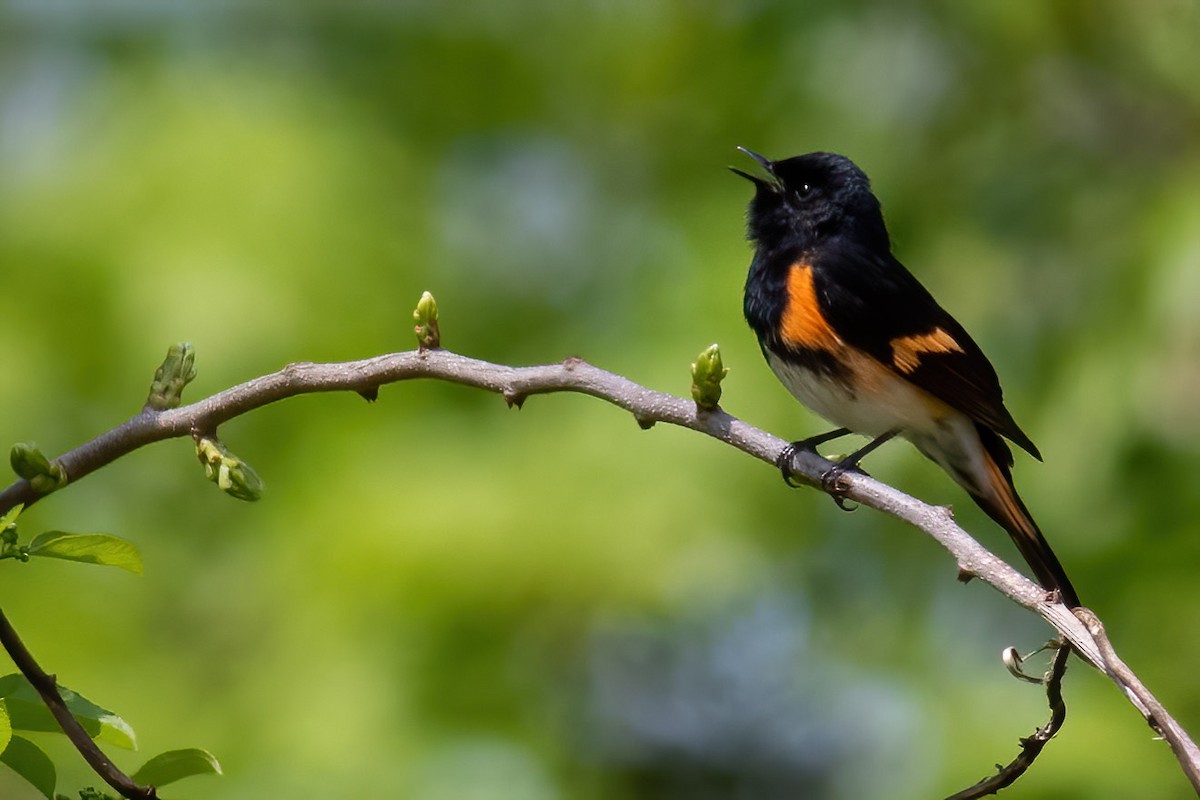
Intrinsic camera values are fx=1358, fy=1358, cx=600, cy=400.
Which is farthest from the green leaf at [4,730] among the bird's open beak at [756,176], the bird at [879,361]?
the bird's open beak at [756,176]

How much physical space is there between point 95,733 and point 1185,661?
292 centimetres

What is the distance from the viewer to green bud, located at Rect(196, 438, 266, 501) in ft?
5.40

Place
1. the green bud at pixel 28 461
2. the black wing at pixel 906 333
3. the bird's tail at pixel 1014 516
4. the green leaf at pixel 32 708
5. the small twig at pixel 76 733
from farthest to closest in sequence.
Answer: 1. the black wing at pixel 906 333
2. the bird's tail at pixel 1014 516
3. the green bud at pixel 28 461
4. the green leaf at pixel 32 708
5. the small twig at pixel 76 733

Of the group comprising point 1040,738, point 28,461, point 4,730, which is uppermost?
point 28,461

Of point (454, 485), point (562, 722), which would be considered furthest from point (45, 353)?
point (562, 722)

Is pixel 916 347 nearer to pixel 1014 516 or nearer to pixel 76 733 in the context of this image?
pixel 1014 516

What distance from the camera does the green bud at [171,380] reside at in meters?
1.71

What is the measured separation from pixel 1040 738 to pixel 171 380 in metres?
1.12

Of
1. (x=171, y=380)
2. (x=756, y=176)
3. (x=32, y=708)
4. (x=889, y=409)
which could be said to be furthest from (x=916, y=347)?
(x=32, y=708)

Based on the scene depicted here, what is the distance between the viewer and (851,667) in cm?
420

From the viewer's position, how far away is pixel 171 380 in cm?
172

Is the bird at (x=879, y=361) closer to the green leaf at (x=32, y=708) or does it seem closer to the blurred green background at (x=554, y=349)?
the blurred green background at (x=554, y=349)

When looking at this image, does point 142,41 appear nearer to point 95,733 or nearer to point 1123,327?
point 1123,327

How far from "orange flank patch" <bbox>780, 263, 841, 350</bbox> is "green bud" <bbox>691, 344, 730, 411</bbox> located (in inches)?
51.4
